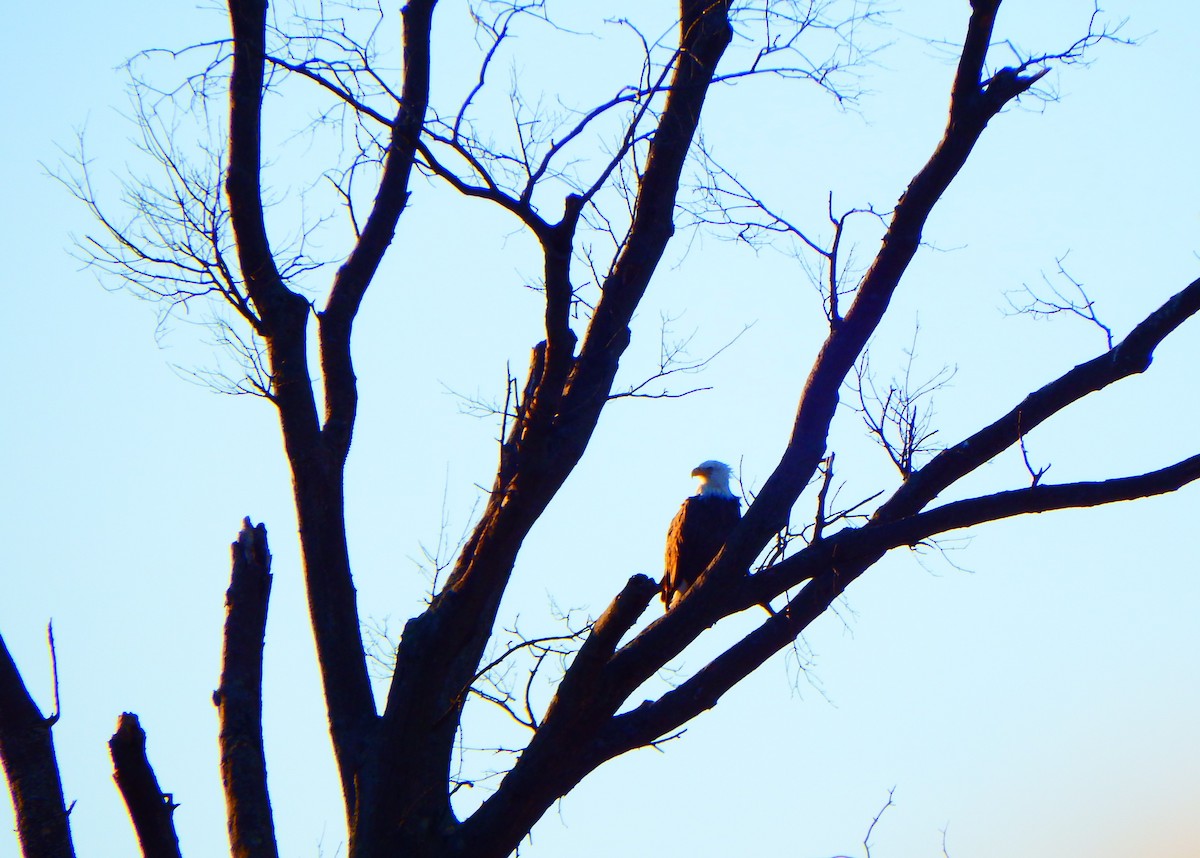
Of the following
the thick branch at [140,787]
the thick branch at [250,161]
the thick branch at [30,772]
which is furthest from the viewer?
the thick branch at [250,161]

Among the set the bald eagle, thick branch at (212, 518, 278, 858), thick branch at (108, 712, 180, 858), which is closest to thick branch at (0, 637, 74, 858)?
thick branch at (108, 712, 180, 858)

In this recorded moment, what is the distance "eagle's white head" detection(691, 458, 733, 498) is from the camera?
704 centimetres

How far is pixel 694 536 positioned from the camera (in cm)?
664

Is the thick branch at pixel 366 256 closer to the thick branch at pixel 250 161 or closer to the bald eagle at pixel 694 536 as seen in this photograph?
the thick branch at pixel 250 161

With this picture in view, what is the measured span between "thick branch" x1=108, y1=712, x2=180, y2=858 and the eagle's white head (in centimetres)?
449

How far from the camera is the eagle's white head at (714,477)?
7035 millimetres

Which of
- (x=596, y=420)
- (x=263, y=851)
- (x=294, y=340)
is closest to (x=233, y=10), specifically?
(x=294, y=340)

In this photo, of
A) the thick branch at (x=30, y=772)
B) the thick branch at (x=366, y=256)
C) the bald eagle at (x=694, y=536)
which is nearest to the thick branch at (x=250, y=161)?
the thick branch at (x=366, y=256)

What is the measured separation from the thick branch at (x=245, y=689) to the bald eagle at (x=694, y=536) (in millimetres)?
3361

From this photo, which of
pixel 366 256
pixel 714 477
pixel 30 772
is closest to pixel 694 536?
pixel 714 477

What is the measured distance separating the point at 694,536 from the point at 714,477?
565 millimetres

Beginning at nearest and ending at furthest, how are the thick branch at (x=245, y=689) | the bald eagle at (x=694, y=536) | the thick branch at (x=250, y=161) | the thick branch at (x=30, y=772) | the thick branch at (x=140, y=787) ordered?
1. the thick branch at (x=140, y=787)
2. the thick branch at (x=30, y=772)
3. the thick branch at (x=245, y=689)
4. the thick branch at (x=250, y=161)
5. the bald eagle at (x=694, y=536)

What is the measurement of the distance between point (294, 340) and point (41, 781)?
1361 mm

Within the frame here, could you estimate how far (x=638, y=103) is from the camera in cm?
355
